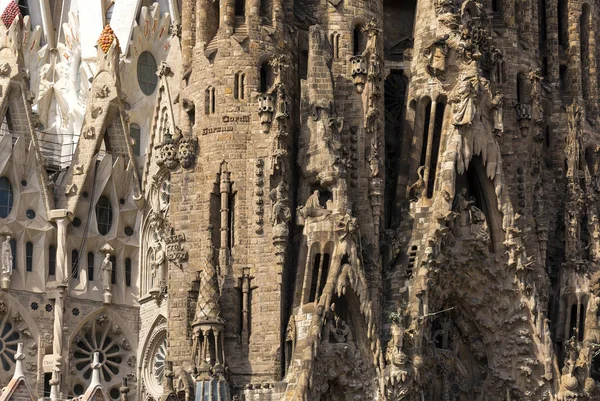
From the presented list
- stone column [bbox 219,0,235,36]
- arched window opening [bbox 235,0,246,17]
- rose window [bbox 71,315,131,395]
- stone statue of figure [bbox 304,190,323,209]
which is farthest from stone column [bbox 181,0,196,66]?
rose window [bbox 71,315,131,395]

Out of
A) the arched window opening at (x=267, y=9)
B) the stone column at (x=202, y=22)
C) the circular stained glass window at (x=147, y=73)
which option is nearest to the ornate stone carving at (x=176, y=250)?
the stone column at (x=202, y=22)

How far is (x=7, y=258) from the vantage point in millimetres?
50500

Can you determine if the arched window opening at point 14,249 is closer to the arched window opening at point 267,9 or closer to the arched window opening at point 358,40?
the arched window opening at point 267,9

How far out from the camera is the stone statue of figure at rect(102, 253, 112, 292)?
2044 inches

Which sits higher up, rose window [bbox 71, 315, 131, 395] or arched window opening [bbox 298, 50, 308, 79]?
arched window opening [bbox 298, 50, 308, 79]

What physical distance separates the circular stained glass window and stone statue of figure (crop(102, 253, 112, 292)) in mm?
6933

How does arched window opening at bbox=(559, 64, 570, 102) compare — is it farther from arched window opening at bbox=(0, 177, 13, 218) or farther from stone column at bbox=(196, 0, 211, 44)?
arched window opening at bbox=(0, 177, 13, 218)

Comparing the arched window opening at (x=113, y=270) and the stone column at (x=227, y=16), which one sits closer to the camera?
the stone column at (x=227, y=16)

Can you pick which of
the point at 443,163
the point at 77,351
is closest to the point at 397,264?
the point at 443,163

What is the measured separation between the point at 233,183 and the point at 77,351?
826cm

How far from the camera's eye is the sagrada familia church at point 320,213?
45281mm

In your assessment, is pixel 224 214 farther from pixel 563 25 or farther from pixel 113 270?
pixel 563 25

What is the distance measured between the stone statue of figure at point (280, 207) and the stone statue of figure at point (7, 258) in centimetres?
871

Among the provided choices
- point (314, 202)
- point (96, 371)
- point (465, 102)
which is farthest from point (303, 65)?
point (96, 371)
